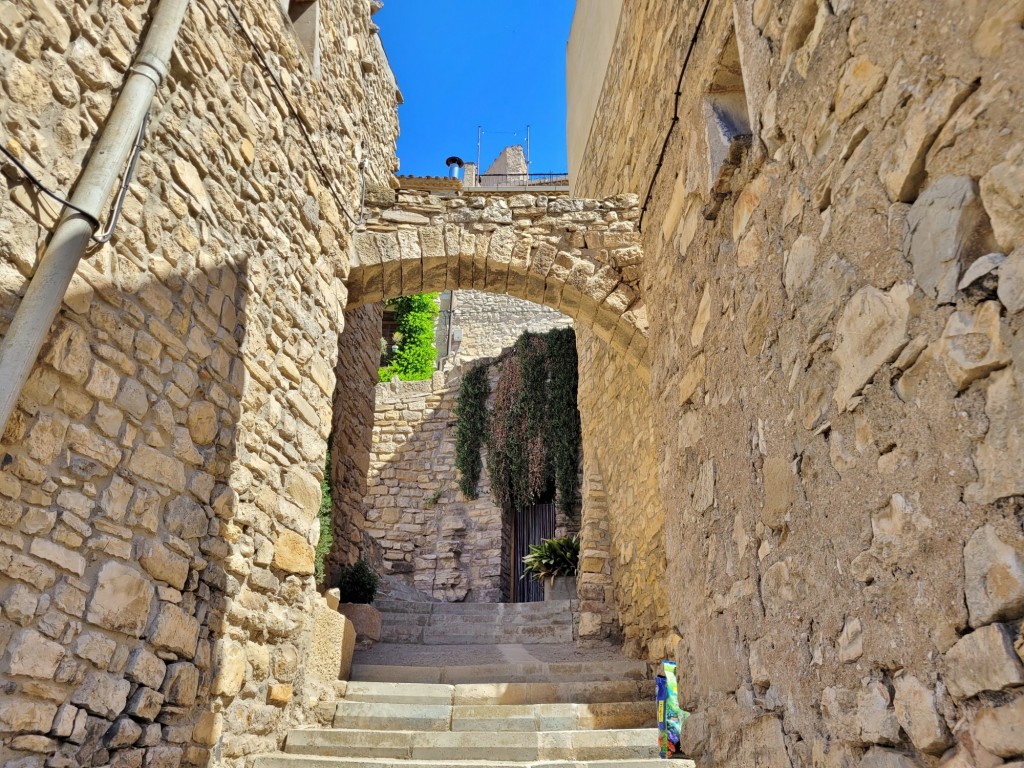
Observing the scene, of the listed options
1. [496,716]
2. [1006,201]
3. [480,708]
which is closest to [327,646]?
[480,708]

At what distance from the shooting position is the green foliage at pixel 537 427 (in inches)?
444

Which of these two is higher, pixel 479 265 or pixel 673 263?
pixel 479 265

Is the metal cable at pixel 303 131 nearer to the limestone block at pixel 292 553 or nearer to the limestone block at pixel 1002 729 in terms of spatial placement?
the limestone block at pixel 292 553

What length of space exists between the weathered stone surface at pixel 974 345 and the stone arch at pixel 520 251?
3.62 metres

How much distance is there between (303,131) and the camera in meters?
4.58

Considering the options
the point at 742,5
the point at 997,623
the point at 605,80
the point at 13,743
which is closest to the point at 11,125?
the point at 13,743

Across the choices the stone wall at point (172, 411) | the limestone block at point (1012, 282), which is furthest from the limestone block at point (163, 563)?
the limestone block at point (1012, 282)

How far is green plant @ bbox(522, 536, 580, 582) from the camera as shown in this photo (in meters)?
8.35

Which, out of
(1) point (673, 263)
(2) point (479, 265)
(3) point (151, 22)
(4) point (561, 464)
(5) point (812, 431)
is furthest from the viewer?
(4) point (561, 464)

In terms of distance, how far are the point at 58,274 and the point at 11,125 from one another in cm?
49

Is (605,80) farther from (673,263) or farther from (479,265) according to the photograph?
(673,263)

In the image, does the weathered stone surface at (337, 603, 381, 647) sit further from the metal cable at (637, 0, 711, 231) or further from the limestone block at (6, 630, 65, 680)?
the metal cable at (637, 0, 711, 231)

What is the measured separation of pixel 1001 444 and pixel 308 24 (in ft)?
16.5

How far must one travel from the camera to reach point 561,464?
11.2 m
